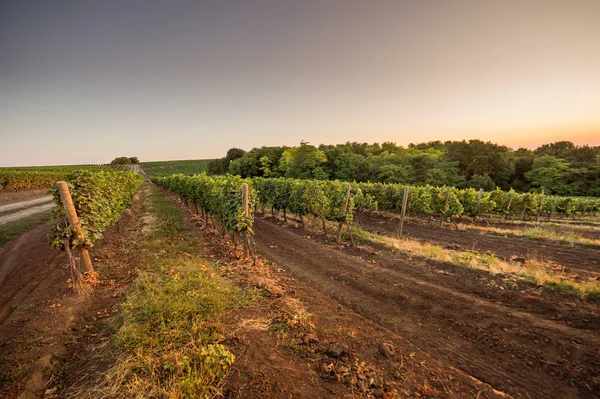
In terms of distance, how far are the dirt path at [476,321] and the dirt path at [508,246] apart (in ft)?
15.6

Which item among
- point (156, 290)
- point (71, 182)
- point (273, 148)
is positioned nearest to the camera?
point (156, 290)

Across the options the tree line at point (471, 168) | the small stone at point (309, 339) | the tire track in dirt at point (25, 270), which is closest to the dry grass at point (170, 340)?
the small stone at point (309, 339)

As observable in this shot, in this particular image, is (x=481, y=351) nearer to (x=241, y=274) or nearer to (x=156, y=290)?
(x=241, y=274)

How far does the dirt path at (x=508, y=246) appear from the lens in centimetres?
984

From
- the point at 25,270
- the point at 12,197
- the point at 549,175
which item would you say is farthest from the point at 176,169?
the point at 549,175

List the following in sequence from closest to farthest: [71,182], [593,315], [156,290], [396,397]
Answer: [396,397] → [593,315] → [156,290] → [71,182]

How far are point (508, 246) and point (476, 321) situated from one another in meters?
9.50

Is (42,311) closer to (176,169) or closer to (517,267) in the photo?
(517,267)

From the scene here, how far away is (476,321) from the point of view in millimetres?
5270

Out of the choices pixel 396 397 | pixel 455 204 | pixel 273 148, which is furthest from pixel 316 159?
pixel 396 397

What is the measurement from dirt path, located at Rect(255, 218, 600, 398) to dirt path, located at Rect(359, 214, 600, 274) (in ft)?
15.6

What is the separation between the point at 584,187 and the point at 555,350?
67631mm

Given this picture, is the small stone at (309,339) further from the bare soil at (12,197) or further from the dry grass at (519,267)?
the bare soil at (12,197)

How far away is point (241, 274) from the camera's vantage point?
7.58 metres
